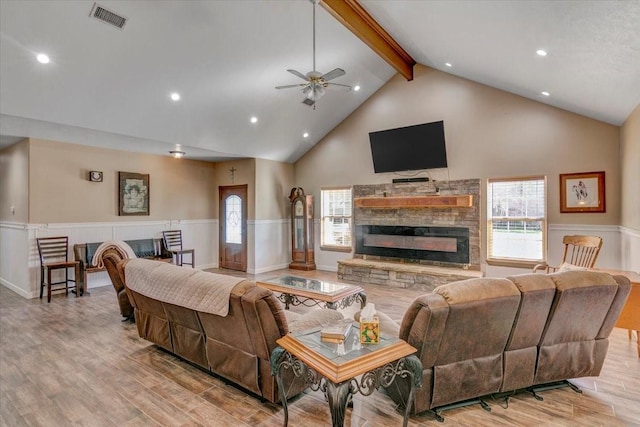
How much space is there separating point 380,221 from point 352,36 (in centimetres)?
361

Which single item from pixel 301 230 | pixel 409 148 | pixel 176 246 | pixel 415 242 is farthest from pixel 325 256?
pixel 176 246

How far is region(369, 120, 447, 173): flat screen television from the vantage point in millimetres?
6281

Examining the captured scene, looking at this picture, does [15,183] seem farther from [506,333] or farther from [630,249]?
[630,249]

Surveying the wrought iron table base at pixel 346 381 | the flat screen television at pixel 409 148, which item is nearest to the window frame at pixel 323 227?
the flat screen television at pixel 409 148

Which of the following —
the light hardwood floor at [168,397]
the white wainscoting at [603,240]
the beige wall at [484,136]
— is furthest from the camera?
the beige wall at [484,136]

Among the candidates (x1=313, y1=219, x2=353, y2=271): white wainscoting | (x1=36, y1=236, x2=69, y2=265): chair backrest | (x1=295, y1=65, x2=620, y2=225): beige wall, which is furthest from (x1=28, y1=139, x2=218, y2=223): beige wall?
(x1=295, y1=65, x2=620, y2=225): beige wall

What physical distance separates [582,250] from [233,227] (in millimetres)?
6910

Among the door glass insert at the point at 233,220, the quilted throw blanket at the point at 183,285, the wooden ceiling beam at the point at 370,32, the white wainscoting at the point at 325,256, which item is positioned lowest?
the white wainscoting at the point at 325,256

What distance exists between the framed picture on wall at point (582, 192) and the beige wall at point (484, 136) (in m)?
0.08

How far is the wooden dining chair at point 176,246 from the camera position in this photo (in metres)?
7.16

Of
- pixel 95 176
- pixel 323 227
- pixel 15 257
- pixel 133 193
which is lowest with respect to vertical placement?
pixel 15 257

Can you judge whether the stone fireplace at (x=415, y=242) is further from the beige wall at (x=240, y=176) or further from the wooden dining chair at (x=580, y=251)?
the beige wall at (x=240, y=176)

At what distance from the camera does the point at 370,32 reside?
4.95m

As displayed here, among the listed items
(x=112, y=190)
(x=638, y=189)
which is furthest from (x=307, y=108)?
(x=638, y=189)
